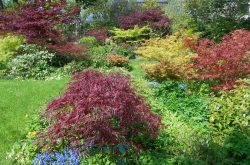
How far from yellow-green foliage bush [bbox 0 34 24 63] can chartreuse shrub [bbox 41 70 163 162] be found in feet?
25.2

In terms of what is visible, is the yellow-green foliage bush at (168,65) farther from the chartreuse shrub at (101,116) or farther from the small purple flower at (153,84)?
the chartreuse shrub at (101,116)

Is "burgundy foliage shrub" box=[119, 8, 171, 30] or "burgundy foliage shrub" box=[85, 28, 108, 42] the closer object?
"burgundy foliage shrub" box=[85, 28, 108, 42]

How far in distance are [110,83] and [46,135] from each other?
40.8 inches

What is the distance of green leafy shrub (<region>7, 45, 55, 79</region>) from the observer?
11.8 meters

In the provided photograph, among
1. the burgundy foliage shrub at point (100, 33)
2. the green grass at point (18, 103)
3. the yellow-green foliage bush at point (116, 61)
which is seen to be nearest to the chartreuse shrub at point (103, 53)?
the yellow-green foliage bush at point (116, 61)

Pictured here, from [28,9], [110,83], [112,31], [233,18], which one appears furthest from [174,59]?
[233,18]

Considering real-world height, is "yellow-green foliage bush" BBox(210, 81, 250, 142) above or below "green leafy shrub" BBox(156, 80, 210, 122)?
above

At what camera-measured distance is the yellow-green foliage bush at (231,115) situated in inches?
238

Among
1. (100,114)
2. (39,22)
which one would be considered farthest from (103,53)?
(100,114)

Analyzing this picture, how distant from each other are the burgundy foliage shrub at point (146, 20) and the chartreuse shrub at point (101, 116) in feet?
51.1

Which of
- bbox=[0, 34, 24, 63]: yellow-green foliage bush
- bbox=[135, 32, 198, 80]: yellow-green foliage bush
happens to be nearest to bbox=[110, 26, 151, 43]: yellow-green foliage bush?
bbox=[0, 34, 24, 63]: yellow-green foliage bush

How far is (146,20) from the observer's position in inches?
837

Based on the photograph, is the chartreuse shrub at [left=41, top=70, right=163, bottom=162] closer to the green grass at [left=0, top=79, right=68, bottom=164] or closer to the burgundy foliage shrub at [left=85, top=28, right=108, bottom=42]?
the green grass at [left=0, top=79, right=68, bottom=164]

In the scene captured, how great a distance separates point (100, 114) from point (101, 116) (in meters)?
0.03
